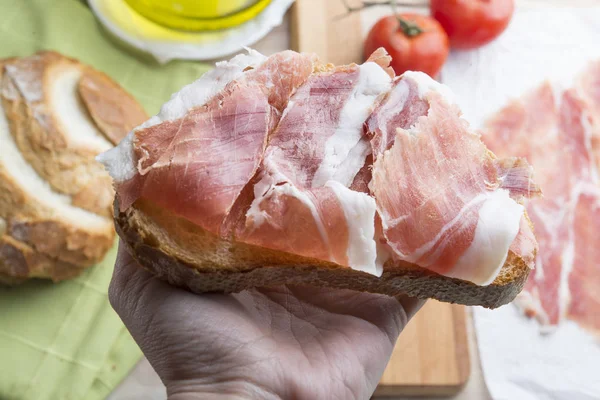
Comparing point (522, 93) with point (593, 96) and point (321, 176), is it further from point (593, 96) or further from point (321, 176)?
point (321, 176)

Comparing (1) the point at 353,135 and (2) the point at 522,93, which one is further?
(2) the point at 522,93

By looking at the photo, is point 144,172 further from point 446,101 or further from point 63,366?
point 63,366

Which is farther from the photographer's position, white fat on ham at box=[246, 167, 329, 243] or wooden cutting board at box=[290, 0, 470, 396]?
wooden cutting board at box=[290, 0, 470, 396]

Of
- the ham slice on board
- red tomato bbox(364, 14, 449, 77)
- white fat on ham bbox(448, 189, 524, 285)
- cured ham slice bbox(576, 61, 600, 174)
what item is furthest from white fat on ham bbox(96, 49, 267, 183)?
cured ham slice bbox(576, 61, 600, 174)

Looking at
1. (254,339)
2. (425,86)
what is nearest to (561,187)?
(425,86)

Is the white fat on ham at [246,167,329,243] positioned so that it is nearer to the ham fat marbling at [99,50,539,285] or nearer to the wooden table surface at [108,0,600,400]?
the ham fat marbling at [99,50,539,285]

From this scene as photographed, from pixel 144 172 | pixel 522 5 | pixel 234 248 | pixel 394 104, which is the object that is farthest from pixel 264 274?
pixel 522 5

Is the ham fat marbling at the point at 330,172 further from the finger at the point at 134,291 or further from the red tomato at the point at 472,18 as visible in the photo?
the red tomato at the point at 472,18
